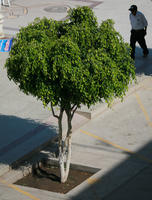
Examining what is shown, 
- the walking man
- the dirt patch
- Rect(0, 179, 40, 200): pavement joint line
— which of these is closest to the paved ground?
Rect(0, 179, 40, 200): pavement joint line

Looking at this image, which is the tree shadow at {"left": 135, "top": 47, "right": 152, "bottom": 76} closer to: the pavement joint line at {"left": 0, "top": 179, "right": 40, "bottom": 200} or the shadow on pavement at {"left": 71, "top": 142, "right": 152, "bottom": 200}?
the shadow on pavement at {"left": 71, "top": 142, "right": 152, "bottom": 200}

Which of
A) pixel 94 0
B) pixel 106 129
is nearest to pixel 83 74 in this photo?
pixel 106 129

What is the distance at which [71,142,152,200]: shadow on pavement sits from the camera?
43.1 ft

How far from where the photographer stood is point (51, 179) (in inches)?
572

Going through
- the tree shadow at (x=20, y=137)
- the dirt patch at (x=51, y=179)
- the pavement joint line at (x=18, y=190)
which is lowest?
the dirt patch at (x=51, y=179)

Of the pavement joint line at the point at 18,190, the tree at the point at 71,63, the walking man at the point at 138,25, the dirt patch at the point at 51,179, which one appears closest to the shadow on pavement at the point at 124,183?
the dirt patch at the point at 51,179

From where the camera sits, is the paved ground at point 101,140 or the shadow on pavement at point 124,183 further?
the paved ground at point 101,140

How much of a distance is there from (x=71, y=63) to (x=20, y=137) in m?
5.22

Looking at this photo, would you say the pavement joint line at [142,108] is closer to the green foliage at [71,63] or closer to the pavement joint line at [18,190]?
the green foliage at [71,63]

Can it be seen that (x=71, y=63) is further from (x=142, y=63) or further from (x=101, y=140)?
(x=142, y=63)

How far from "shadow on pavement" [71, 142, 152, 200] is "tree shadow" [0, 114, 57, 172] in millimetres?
2341

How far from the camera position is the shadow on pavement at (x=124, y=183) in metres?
13.1

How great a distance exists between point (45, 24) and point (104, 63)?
6.18 feet

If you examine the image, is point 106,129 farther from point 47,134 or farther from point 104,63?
point 104,63
